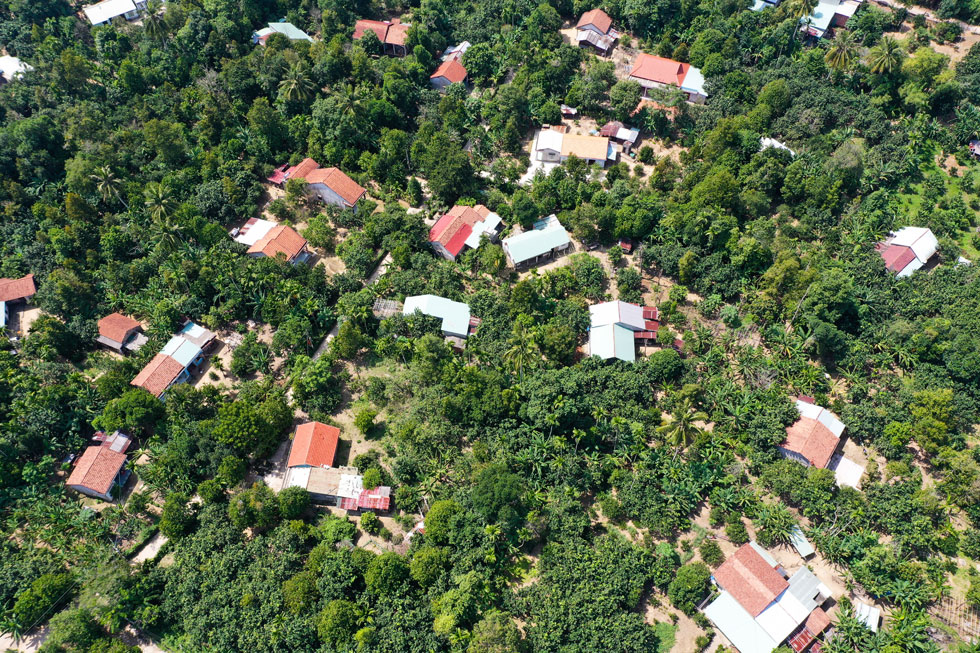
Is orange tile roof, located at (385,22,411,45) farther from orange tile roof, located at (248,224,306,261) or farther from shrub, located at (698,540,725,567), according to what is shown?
shrub, located at (698,540,725,567)

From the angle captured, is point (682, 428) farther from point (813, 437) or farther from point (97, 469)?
point (97, 469)

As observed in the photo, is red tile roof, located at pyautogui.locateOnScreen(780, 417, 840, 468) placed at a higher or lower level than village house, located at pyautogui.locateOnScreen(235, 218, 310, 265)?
higher

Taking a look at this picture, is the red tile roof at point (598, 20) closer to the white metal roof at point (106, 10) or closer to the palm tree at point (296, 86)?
the palm tree at point (296, 86)

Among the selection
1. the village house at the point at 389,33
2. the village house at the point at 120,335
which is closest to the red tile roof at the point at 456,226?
Answer: the village house at the point at 120,335

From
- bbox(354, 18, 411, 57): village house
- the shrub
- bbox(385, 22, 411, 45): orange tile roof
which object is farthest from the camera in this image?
bbox(354, 18, 411, 57): village house

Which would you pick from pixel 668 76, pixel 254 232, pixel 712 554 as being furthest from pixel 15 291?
pixel 668 76

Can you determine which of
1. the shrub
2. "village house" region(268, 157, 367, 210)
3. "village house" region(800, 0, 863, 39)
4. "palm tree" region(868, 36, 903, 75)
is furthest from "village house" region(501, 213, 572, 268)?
"village house" region(800, 0, 863, 39)
